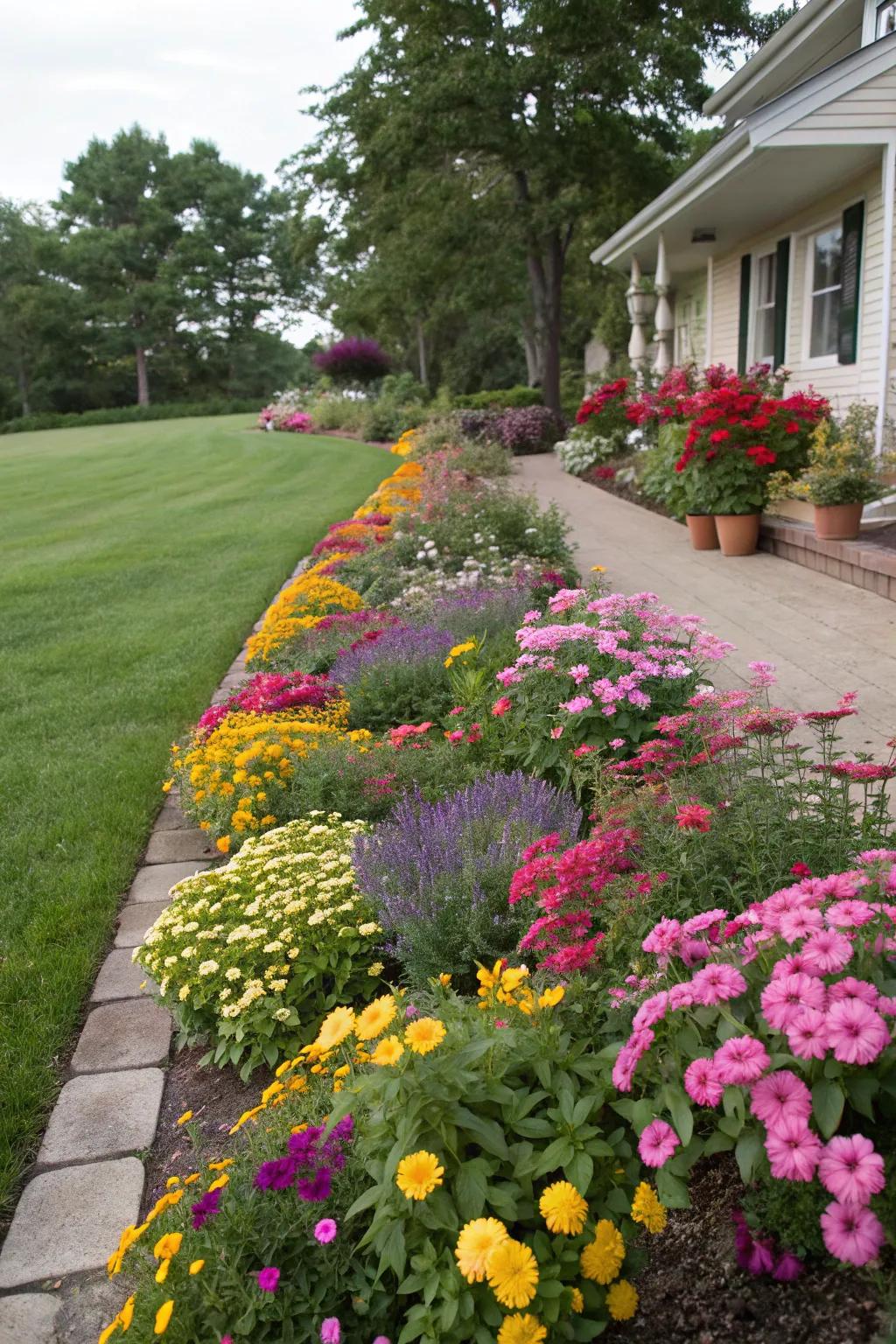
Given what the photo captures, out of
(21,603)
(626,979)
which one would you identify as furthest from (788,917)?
(21,603)

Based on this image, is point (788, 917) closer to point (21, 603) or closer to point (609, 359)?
point (21, 603)

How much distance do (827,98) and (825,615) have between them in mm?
4260

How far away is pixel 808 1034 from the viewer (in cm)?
133

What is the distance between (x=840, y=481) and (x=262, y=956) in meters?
5.63

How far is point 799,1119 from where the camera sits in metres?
1.30

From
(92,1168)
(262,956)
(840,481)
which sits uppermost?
(840,481)

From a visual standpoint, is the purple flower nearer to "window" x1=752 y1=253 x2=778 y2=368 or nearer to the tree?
"window" x1=752 y1=253 x2=778 y2=368

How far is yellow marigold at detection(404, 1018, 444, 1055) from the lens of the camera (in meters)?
1.57

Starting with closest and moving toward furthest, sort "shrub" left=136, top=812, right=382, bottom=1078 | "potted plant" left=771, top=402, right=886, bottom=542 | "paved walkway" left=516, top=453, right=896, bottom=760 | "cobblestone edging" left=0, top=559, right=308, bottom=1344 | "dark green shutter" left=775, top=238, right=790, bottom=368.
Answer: "cobblestone edging" left=0, top=559, right=308, bottom=1344 < "shrub" left=136, top=812, right=382, bottom=1078 < "paved walkway" left=516, top=453, right=896, bottom=760 < "potted plant" left=771, top=402, right=886, bottom=542 < "dark green shutter" left=775, top=238, right=790, bottom=368

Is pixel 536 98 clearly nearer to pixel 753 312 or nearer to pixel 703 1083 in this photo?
pixel 753 312

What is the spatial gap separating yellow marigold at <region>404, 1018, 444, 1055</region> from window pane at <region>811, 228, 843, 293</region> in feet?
31.5

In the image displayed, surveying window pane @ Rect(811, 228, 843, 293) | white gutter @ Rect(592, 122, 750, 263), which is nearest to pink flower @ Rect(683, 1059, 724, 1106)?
white gutter @ Rect(592, 122, 750, 263)

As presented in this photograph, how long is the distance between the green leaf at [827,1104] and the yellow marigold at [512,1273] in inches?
17.5

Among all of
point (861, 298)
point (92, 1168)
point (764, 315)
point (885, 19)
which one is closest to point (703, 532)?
point (861, 298)
